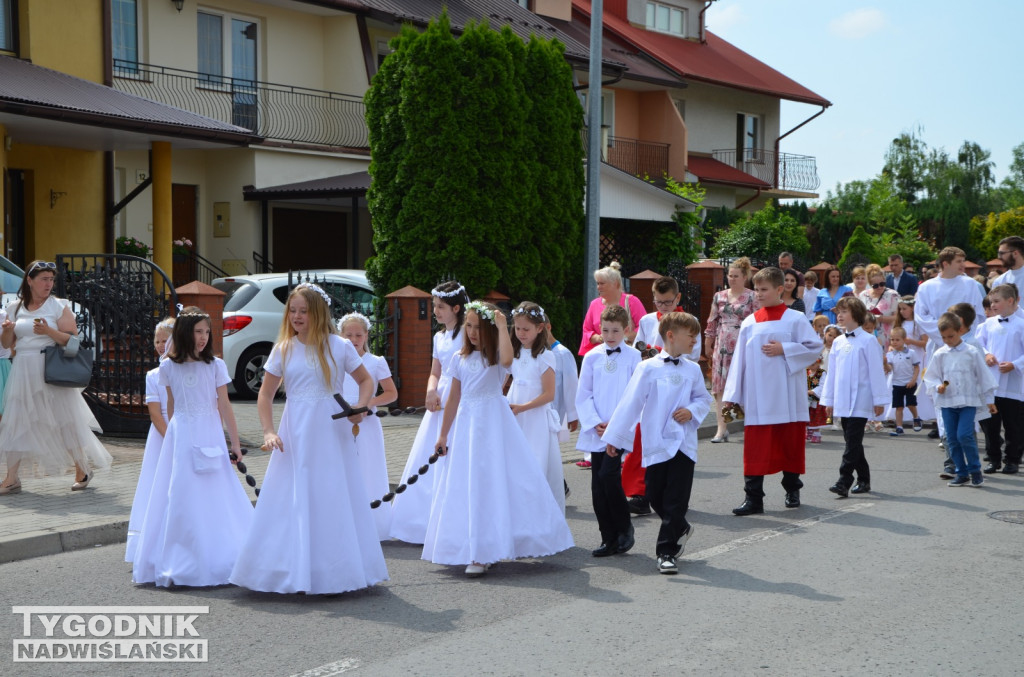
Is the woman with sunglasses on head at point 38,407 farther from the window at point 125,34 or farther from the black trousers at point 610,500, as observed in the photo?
the window at point 125,34

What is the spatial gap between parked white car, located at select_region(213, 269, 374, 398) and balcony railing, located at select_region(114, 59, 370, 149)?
8073 millimetres

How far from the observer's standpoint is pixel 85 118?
1622 cm

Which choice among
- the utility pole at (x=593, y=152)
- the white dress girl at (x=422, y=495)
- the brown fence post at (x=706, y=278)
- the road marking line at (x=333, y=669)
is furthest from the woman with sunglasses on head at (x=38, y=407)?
the brown fence post at (x=706, y=278)

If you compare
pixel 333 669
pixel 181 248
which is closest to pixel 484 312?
pixel 333 669

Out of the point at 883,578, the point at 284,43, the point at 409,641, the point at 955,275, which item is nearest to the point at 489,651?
the point at 409,641

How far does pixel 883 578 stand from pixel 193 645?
3.82m

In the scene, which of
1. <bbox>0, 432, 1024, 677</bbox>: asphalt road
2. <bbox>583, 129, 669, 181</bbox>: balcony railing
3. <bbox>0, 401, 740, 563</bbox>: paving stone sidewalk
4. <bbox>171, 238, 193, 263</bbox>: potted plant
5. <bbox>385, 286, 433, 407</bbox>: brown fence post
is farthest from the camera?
<bbox>583, 129, 669, 181</bbox>: balcony railing

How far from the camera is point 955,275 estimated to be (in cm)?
1296

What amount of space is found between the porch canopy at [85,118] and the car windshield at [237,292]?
2.91 m

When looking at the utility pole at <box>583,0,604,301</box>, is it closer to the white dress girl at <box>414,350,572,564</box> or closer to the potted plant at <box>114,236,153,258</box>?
the white dress girl at <box>414,350,572,564</box>

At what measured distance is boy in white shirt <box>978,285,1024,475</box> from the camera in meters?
11.1

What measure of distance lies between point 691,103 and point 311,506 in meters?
33.8

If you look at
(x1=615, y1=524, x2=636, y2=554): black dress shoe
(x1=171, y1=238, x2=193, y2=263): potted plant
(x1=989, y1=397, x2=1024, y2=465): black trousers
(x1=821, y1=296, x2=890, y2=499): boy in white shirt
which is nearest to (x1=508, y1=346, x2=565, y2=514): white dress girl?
(x1=615, y1=524, x2=636, y2=554): black dress shoe

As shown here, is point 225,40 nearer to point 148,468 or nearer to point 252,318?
point 252,318
